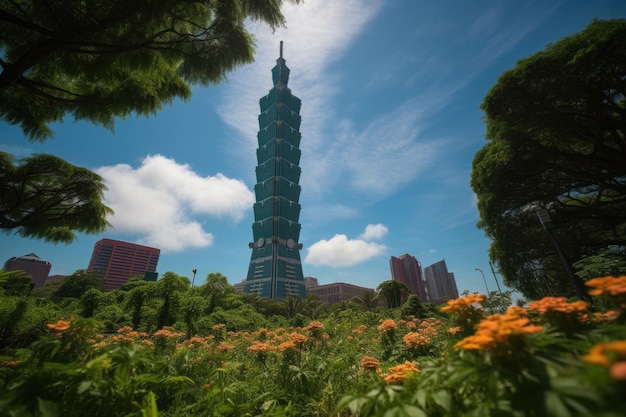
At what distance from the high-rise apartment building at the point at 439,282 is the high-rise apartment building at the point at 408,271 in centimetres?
472

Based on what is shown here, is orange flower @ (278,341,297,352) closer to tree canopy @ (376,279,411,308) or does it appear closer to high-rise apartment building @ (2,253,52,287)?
tree canopy @ (376,279,411,308)

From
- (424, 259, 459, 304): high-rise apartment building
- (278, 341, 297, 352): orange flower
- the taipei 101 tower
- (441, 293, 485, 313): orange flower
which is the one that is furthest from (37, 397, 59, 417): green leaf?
(424, 259, 459, 304): high-rise apartment building

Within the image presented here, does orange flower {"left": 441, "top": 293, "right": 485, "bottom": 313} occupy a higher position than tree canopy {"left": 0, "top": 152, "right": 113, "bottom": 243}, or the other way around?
tree canopy {"left": 0, "top": 152, "right": 113, "bottom": 243}

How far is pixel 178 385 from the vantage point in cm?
267

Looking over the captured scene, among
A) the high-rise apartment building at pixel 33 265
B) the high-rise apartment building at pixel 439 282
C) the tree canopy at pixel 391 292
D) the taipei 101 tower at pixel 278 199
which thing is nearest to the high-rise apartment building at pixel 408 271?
the high-rise apartment building at pixel 439 282

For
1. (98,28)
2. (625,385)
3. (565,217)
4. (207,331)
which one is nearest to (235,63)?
(98,28)

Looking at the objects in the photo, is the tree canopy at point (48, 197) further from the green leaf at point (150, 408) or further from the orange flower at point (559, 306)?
the orange flower at point (559, 306)

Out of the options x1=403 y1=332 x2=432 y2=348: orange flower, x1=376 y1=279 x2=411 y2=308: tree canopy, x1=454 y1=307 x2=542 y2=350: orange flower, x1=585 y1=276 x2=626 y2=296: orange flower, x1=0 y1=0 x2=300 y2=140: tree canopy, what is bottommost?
x1=403 y1=332 x2=432 y2=348: orange flower

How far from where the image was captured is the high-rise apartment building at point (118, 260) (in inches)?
4525

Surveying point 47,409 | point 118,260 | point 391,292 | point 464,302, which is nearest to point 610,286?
point 464,302

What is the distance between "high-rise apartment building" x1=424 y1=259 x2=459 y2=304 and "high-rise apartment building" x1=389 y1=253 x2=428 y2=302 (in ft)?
15.5

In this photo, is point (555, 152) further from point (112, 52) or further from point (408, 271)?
point (408, 271)

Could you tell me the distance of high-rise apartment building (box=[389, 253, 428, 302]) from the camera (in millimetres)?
109350

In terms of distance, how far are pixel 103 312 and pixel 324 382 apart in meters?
18.1
